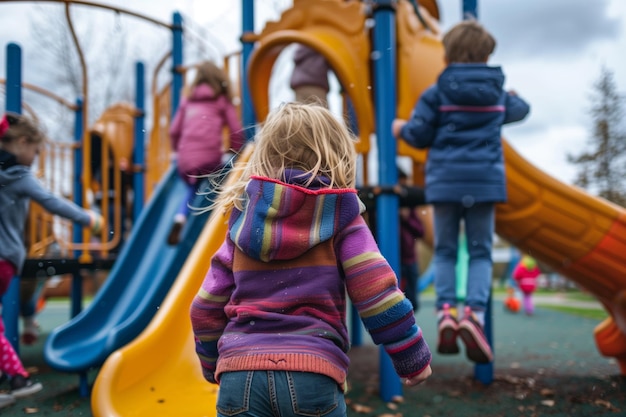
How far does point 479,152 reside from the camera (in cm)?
322

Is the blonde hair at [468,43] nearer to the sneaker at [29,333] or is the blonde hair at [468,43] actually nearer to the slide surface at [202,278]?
the slide surface at [202,278]

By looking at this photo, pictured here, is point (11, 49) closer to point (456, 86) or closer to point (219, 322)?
point (456, 86)

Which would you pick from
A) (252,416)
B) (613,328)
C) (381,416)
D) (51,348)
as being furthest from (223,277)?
(613,328)

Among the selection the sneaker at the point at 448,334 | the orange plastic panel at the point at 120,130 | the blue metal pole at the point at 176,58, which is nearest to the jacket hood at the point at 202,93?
the blue metal pole at the point at 176,58

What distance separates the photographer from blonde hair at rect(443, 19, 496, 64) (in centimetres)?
328

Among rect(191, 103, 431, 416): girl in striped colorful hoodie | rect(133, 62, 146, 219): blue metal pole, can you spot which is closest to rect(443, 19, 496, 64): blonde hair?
rect(191, 103, 431, 416): girl in striped colorful hoodie

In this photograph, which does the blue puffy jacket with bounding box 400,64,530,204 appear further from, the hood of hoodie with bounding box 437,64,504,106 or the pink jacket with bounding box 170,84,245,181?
the pink jacket with bounding box 170,84,245,181

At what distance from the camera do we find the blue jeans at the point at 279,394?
135 centimetres

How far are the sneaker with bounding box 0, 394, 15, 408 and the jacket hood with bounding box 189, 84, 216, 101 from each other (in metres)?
2.74

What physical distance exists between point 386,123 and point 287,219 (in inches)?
94.6

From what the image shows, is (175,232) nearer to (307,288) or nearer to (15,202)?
(15,202)

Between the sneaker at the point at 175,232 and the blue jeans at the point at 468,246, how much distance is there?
2198 millimetres

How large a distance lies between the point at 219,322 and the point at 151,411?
1434mm

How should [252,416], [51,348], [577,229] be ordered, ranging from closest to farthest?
[252,416] < [51,348] < [577,229]
